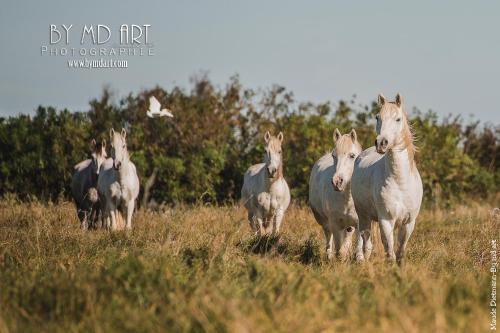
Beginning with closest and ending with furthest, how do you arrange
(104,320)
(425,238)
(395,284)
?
(104,320)
(395,284)
(425,238)

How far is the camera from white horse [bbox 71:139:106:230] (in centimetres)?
1401

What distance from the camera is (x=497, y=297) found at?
529 cm

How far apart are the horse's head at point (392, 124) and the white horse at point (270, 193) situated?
12.3ft

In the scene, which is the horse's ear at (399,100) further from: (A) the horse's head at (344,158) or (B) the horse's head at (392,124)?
(A) the horse's head at (344,158)

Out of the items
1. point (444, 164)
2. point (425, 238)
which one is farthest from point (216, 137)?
point (425, 238)

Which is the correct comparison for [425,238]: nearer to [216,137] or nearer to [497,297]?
[497,297]

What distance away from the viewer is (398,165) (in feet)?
26.2

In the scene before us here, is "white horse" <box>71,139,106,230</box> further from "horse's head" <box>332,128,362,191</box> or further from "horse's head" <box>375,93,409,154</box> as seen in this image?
"horse's head" <box>375,93,409,154</box>

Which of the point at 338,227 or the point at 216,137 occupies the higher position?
the point at 216,137

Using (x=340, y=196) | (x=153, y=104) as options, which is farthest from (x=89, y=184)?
(x=340, y=196)

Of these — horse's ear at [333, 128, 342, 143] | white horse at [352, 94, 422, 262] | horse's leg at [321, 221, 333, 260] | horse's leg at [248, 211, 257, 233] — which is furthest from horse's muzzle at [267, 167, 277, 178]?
white horse at [352, 94, 422, 262]

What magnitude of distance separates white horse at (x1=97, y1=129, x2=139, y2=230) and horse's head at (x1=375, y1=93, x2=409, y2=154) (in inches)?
239

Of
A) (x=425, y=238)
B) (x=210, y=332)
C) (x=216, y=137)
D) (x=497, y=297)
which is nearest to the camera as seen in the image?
(x=210, y=332)

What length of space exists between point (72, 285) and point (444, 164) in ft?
55.2
